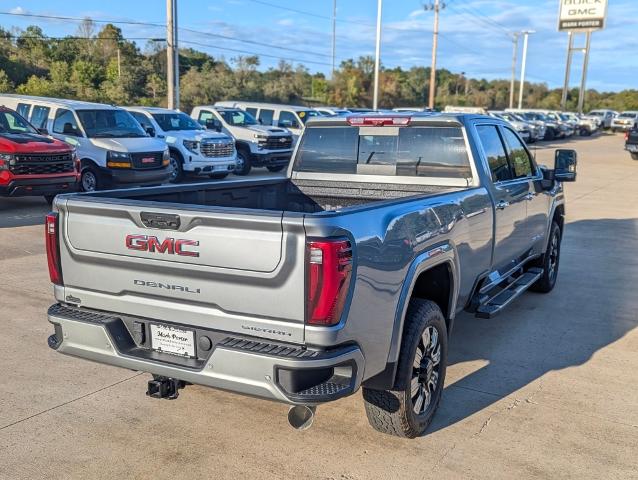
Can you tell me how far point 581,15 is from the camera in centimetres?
5647

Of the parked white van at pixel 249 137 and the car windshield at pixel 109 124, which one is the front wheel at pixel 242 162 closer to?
the parked white van at pixel 249 137

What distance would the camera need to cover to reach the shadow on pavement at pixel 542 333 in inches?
189

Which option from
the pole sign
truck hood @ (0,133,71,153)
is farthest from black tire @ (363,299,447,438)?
the pole sign

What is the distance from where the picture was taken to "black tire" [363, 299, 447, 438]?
379 cm

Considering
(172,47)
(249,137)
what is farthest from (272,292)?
(172,47)

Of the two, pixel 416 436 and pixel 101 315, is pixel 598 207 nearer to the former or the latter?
pixel 416 436

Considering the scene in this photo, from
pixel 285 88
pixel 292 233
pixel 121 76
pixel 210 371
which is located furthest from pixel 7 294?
pixel 285 88

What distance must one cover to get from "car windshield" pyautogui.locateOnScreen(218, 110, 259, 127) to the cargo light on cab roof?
14.5 m

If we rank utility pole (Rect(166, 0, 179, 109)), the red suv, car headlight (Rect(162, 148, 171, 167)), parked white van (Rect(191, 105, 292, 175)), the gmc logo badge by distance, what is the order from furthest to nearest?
utility pole (Rect(166, 0, 179, 109)), parked white van (Rect(191, 105, 292, 175)), car headlight (Rect(162, 148, 171, 167)), the red suv, the gmc logo badge

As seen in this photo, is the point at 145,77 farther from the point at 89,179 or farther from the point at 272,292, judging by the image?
the point at 272,292

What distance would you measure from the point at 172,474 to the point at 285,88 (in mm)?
53240

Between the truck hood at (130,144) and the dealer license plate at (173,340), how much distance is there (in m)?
10.5

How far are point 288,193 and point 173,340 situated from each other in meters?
2.57

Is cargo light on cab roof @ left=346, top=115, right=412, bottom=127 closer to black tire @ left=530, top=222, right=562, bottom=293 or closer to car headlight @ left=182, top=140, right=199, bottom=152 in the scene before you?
black tire @ left=530, top=222, right=562, bottom=293
